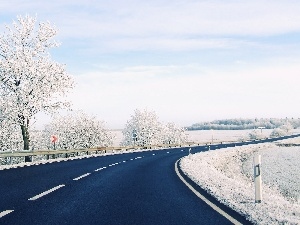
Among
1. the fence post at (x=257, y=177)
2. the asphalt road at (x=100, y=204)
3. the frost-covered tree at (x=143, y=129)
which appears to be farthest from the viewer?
the frost-covered tree at (x=143, y=129)

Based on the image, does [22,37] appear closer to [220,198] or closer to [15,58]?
[15,58]

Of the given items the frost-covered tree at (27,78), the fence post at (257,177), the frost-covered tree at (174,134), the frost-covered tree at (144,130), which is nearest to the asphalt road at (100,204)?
the fence post at (257,177)

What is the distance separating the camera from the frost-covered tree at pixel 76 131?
250 ft

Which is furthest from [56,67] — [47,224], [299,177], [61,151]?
[47,224]

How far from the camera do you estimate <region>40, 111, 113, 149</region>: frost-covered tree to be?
7613 centimetres

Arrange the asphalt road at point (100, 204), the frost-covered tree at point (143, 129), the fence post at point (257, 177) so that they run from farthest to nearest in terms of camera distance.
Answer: the frost-covered tree at point (143, 129) → the fence post at point (257, 177) → the asphalt road at point (100, 204)

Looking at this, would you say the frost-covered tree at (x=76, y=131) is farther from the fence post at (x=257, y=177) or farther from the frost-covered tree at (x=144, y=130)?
the fence post at (x=257, y=177)

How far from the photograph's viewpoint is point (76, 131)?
76375 mm

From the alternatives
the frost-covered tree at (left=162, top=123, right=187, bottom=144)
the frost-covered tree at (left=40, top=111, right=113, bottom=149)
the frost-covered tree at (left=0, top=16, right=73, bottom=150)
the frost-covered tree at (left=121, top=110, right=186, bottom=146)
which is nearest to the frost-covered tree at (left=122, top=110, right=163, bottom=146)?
the frost-covered tree at (left=121, top=110, right=186, bottom=146)

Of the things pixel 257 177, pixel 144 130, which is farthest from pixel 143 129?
pixel 257 177

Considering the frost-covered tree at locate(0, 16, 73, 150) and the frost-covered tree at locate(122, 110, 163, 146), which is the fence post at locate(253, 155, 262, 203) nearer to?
the frost-covered tree at locate(0, 16, 73, 150)

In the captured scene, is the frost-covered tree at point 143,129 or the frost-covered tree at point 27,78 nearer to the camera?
the frost-covered tree at point 27,78

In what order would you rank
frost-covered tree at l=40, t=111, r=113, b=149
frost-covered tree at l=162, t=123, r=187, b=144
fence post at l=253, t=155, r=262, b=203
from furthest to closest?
frost-covered tree at l=162, t=123, r=187, b=144
frost-covered tree at l=40, t=111, r=113, b=149
fence post at l=253, t=155, r=262, b=203

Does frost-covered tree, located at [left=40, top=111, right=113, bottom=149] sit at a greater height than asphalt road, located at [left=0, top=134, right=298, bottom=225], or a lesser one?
greater
